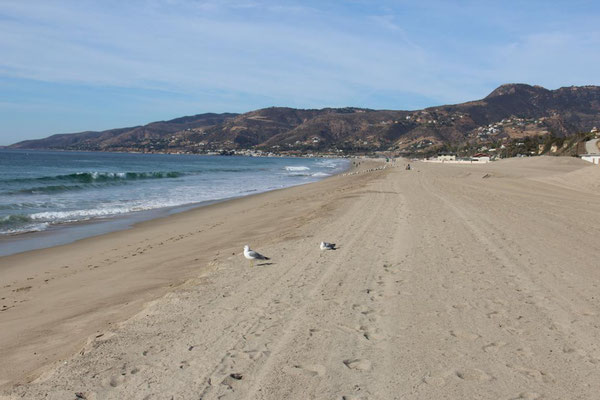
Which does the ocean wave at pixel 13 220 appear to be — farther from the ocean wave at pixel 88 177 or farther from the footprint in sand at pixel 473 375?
the ocean wave at pixel 88 177

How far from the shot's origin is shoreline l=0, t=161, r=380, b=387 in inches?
192

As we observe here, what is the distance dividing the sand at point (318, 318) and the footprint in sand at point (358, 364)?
2cm

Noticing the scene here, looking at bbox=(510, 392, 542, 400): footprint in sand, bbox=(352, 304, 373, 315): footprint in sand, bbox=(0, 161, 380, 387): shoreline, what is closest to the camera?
bbox=(510, 392, 542, 400): footprint in sand

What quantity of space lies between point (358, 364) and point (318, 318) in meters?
1.09

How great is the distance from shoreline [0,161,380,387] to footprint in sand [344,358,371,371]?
2678 mm

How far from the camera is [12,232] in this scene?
1290cm

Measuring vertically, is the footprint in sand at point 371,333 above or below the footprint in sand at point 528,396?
above

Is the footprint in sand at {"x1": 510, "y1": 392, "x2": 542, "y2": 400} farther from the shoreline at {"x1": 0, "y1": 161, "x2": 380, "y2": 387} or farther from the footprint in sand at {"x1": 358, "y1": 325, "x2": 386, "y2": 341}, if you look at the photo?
the shoreline at {"x1": 0, "y1": 161, "x2": 380, "y2": 387}

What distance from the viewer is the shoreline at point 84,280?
4867 mm

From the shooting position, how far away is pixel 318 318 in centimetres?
487

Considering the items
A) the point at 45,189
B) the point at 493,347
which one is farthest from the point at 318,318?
the point at 45,189

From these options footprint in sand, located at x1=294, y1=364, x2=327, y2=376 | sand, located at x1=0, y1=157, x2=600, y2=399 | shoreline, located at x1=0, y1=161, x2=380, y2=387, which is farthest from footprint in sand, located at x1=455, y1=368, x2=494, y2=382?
shoreline, located at x1=0, y1=161, x2=380, y2=387

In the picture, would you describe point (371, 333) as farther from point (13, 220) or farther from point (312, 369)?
point (13, 220)

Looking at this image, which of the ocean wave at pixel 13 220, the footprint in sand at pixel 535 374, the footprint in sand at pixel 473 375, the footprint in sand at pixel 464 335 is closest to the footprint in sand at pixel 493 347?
the footprint in sand at pixel 464 335
